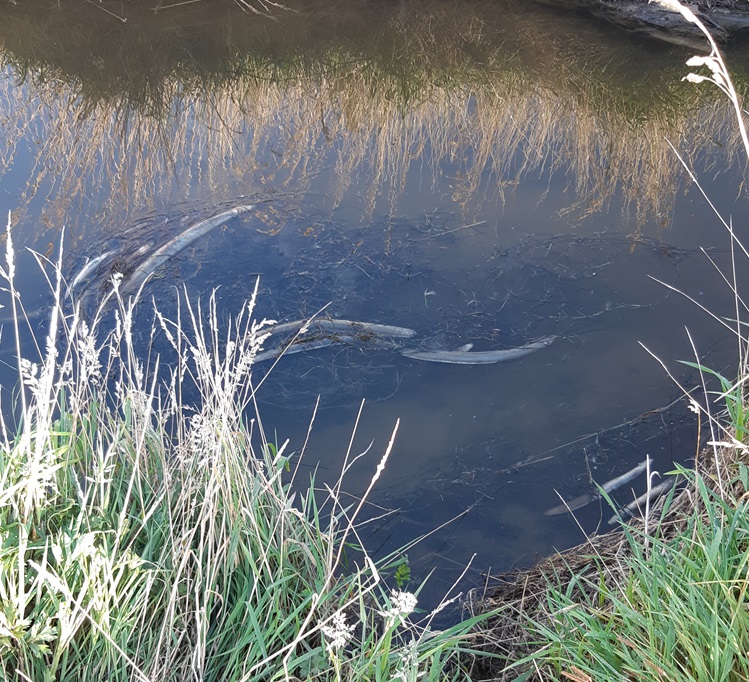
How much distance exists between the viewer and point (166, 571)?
64.1 inches

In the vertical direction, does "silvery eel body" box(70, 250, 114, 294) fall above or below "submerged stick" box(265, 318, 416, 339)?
below

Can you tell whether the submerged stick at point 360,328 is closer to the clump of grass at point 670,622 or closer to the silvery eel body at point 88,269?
the silvery eel body at point 88,269

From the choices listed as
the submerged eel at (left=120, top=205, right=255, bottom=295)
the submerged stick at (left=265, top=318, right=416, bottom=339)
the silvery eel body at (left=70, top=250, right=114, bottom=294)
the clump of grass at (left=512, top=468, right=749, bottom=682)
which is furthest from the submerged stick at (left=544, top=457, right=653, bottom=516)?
the silvery eel body at (left=70, top=250, right=114, bottom=294)

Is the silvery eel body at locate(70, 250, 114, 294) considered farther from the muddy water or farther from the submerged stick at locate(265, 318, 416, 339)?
the submerged stick at locate(265, 318, 416, 339)

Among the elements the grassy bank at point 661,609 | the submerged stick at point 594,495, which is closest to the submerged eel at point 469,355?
the submerged stick at point 594,495

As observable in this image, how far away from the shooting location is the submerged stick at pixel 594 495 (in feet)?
8.63

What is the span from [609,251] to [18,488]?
124 inches

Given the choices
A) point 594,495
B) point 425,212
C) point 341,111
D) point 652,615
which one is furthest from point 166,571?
point 341,111

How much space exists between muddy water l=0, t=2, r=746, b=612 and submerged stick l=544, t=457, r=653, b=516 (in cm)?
3

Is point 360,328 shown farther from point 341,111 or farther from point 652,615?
point 341,111

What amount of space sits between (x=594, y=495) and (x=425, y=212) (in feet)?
6.52

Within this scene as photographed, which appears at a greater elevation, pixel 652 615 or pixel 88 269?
pixel 652 615

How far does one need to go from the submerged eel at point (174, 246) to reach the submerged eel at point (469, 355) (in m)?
1.36

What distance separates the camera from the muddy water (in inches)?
113
